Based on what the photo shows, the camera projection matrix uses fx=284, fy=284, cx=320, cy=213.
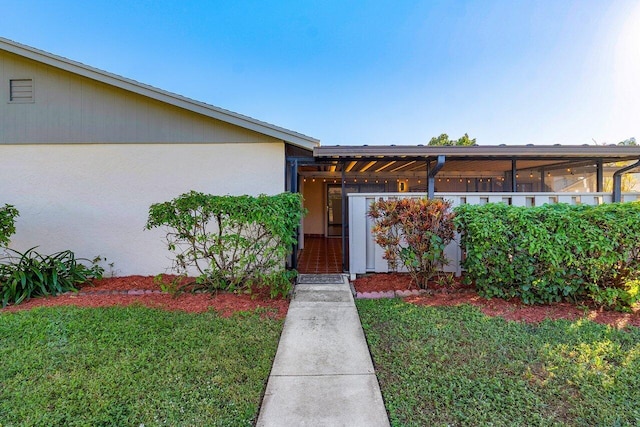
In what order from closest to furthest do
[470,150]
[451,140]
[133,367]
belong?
1. [133,367]
2. [470,150]
3. [451,140]

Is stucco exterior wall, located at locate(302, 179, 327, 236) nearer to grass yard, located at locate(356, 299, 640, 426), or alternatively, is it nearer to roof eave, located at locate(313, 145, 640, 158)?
roof eave, located at locate(313, 145, 640, 158)

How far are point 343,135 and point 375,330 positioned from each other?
58.6ft

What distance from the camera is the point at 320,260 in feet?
25.2

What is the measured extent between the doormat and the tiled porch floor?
1.19ft

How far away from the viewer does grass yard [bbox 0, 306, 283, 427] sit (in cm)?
223

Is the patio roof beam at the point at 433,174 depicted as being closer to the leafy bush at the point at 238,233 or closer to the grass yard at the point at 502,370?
Answer: the grass yard at the point at 502,370

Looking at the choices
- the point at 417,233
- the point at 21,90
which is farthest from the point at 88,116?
the point at 417,233

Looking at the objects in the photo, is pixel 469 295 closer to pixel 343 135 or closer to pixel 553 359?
pixel 553 359

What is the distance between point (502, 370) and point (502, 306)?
1833 millimetres

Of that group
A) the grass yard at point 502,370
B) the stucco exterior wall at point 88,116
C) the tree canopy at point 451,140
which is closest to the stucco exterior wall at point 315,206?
the stucco exterior wall at point 88,116

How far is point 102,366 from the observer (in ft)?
9.37

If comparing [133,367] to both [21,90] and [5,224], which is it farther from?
[21,90]

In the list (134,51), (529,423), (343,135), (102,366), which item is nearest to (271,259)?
(102,366)

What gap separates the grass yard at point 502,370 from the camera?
85.8 inches
